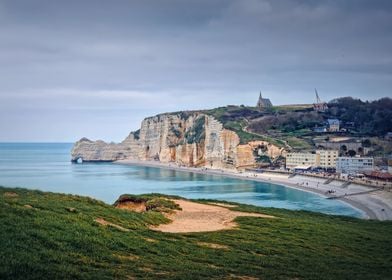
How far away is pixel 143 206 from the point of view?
23.6 meters

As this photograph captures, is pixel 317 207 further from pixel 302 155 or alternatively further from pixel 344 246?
pixel 302 155

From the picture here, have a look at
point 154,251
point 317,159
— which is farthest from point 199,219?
point 317,159

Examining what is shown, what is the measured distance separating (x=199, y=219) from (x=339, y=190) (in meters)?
53.7

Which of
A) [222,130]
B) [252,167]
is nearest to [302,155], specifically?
[252,167]

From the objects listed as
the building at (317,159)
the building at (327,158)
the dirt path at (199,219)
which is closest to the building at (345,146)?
the building at (327,158)

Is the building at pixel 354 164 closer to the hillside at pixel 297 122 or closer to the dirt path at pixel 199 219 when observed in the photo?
the hillside at pixel 297 122

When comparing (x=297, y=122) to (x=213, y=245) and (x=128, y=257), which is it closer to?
(x=213, y=245)

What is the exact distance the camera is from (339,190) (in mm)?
69875

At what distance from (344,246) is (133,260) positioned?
9175mm

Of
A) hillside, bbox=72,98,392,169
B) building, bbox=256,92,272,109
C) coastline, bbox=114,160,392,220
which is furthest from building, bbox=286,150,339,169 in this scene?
building, bbox=256,92,272,109

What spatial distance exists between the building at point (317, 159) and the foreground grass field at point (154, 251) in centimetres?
8189

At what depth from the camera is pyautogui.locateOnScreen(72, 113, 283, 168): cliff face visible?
111144 mm

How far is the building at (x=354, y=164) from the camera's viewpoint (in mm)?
88938

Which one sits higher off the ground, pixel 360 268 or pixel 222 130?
pixel 222 130
